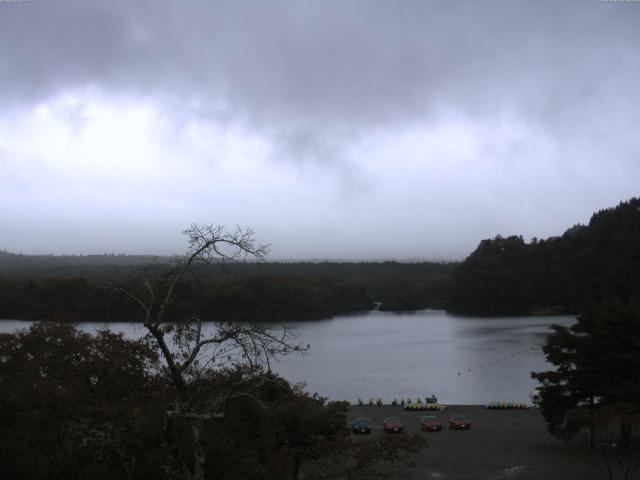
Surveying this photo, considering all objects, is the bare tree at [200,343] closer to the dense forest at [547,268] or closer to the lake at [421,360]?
the lake at [421,360]

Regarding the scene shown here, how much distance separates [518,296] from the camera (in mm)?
65688

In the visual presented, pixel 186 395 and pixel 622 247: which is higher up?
pixel 622 247

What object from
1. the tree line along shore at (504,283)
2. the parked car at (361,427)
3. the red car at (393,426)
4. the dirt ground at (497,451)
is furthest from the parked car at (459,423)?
the tree line along shore at (504,283)

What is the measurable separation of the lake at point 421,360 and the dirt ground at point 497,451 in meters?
4.67

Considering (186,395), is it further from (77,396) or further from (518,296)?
(518,296)

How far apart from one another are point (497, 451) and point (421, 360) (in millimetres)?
20888

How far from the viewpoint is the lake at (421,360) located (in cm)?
2612

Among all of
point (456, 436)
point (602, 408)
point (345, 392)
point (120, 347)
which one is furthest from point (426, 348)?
point (120, 347)

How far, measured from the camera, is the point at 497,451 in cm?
1469

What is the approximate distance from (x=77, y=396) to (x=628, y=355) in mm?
11848

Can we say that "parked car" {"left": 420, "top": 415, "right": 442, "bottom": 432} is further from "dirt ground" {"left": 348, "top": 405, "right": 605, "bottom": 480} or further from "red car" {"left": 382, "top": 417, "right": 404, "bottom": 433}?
"red car" {"left": 382, "top": 417, "right": 404, "bottom": 433}

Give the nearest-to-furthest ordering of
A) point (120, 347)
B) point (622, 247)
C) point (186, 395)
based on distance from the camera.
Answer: point (186, 395) < point (120, 347) < point (622, 247)

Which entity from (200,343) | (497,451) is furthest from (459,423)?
(200,343)

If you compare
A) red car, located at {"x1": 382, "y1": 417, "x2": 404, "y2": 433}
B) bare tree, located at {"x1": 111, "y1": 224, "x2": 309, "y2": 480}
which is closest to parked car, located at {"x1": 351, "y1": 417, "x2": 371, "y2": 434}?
red car, located at {"x1": 382, "y1": 417, "x2": 404, "y2": 433}
